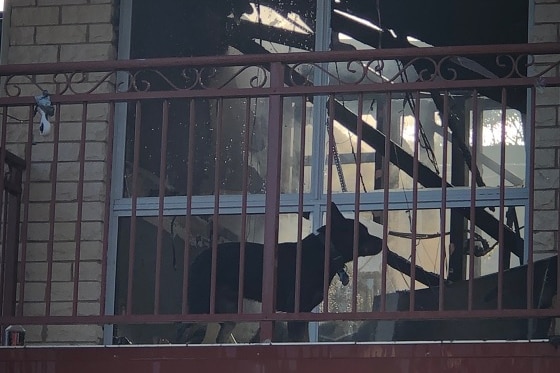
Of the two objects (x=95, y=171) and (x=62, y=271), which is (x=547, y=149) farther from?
(x=62, y=271)

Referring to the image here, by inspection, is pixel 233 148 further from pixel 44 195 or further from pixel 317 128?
pixel 44 195

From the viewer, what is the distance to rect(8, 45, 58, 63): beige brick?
7.00 meters

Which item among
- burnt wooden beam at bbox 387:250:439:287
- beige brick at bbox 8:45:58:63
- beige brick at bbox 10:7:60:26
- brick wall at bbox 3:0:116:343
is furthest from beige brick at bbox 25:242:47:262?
burnt wooden beam at bbox 387:250:439:287

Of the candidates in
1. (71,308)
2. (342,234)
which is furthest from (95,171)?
(342,234)

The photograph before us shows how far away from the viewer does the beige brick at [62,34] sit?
6.96 metres

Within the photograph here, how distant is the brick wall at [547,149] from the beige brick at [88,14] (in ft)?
7.70

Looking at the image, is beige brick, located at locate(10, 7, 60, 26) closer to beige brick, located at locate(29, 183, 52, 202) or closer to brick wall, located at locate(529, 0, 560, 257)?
beige brick, located at locate(29, 183, 52, 202)

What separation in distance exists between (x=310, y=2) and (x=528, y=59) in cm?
124

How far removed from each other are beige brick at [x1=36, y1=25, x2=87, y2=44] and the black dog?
1.52m

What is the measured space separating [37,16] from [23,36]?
138mm

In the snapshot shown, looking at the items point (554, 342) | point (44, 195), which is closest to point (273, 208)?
point (554, 342)

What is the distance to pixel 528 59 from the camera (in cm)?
667

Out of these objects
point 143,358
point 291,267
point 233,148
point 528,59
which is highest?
point 528,59

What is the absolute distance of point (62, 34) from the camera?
23.0 ft
